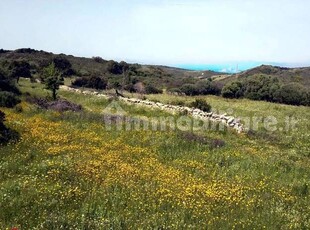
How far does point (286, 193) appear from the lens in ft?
45.5

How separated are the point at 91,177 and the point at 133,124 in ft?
33.4

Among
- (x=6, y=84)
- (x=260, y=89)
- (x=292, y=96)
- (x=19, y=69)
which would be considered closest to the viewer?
(x=6, y=84)

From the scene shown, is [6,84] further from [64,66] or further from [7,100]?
[64,66]

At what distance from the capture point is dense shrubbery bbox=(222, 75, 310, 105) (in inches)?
1747

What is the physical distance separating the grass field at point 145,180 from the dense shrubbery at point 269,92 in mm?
22558

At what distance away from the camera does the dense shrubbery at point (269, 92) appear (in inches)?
1747

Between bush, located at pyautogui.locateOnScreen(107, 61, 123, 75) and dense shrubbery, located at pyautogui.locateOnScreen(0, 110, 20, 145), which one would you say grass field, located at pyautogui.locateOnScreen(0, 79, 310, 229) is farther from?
bush, located at pyautogui.locateOnScreen(107, 61, 123, 75)

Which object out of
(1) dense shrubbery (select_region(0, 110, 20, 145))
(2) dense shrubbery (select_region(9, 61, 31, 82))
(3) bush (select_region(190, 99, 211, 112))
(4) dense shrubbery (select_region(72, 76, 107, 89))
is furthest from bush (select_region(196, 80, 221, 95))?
(1) dense shrubbery (select_region(0, 110, 20, 145))

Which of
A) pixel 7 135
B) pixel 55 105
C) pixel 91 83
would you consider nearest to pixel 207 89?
pixel 91 83

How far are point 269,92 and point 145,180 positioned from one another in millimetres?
35068

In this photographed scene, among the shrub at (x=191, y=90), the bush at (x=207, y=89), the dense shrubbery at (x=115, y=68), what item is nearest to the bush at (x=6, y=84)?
the shrub at (x=191, y=90)

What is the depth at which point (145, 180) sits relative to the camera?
13719 mm

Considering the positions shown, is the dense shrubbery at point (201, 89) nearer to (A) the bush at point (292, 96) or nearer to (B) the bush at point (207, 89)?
(B) the bush at point (207, 89)

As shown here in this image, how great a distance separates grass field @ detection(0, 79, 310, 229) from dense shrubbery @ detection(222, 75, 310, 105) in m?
22.6
